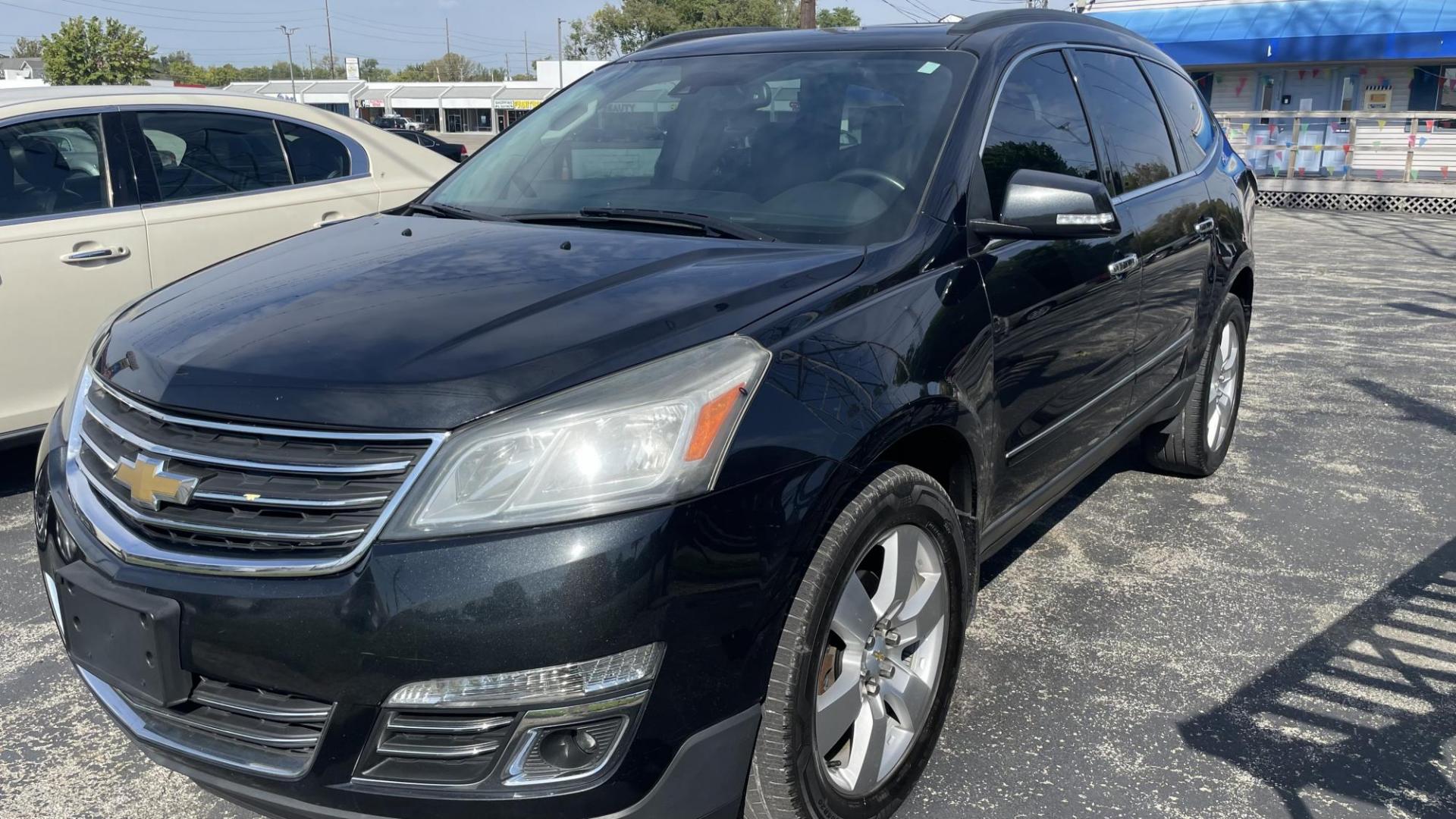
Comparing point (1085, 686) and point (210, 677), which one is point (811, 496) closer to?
point (210, 677)

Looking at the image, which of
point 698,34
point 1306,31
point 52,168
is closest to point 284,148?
point 52,168

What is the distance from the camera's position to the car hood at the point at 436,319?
1971mm

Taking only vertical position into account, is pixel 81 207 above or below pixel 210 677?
above

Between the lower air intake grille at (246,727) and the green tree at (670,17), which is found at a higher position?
the green tree at (670,17)

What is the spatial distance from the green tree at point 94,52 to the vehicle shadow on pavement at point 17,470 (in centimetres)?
5506

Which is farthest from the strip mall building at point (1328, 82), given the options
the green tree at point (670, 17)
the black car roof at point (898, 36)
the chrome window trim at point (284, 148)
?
the green tree at point (670, 17)

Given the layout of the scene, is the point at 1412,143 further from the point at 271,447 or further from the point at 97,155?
the point at 271,447

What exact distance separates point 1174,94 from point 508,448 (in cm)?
386

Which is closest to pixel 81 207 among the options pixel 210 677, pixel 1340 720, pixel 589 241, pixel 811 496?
pixel 589 241

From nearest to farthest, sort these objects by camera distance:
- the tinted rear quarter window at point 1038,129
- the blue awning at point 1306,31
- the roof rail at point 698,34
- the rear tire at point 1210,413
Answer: the tinted rear quarter window at point 1038,129
the roof rail at point 698,34
the rear tire at point 1210,413
the blue awning at point 1306,31

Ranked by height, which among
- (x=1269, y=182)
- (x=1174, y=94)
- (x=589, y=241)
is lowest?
(x=1269, y=182)

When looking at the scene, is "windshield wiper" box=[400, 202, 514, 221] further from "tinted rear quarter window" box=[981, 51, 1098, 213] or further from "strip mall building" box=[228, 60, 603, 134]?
"strip mall building" box=[228, 60, 603, 134]

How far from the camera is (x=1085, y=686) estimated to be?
10.6 feet

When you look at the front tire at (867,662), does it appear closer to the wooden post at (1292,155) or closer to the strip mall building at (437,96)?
the wooden post at (1292,155)
